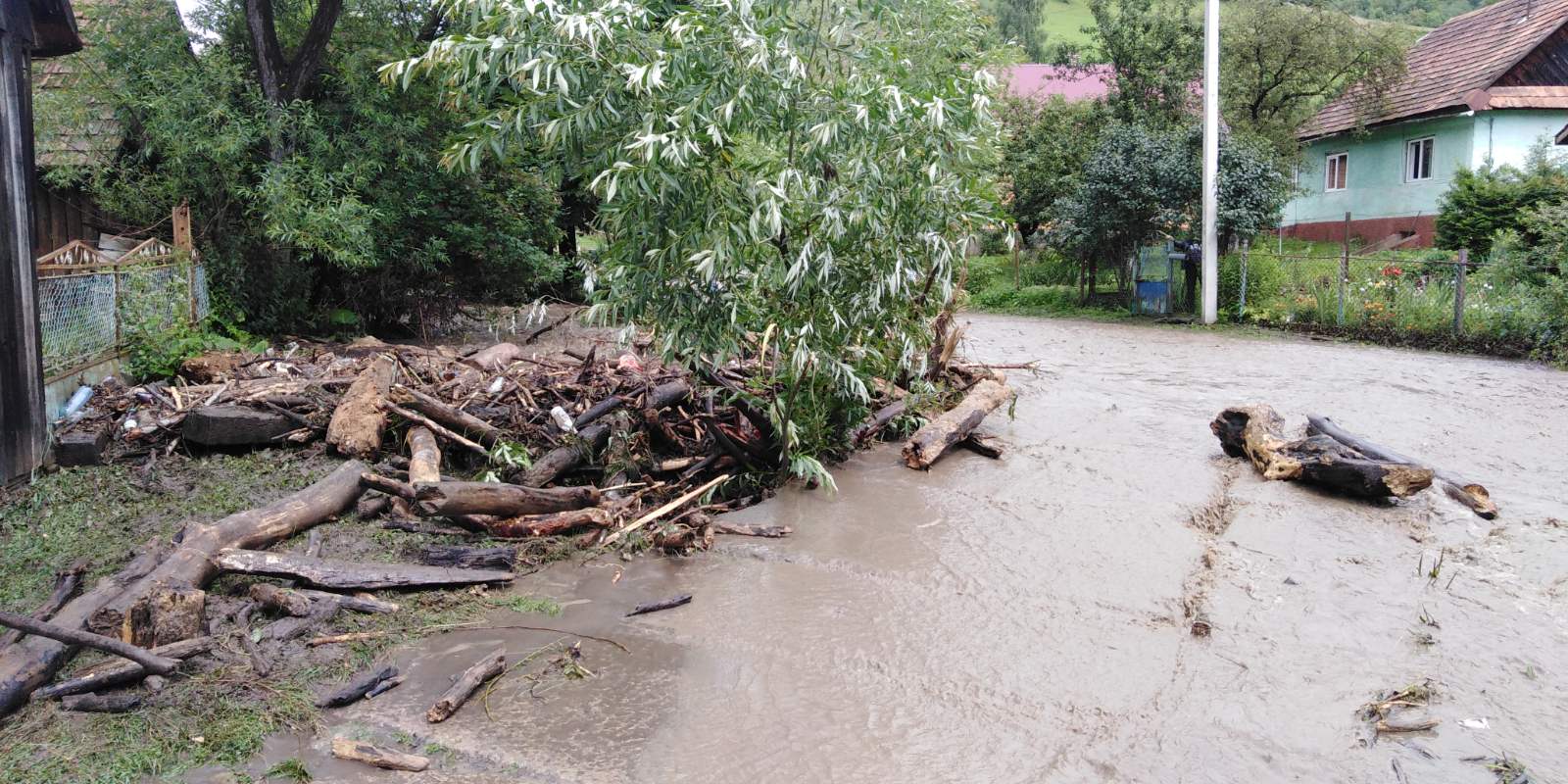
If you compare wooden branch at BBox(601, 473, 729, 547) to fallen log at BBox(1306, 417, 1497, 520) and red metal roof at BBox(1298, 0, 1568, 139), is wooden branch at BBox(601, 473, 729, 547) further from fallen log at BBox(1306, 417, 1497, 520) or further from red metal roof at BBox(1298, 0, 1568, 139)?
red metal roof at BBox(1298, 0, 1568, 139)

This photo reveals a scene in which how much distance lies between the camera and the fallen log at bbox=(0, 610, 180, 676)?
4519 millimetres

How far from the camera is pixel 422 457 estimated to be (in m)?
7.60

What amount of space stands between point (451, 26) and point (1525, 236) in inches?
802

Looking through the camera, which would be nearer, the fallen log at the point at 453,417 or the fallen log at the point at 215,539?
the fallen log at the point at 215,539

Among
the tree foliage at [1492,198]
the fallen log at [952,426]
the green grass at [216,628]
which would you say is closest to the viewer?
the green grass at [216,628]

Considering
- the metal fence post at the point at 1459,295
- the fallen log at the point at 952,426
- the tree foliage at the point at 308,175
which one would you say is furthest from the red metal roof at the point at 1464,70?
the tree foliage at the point at 308,175

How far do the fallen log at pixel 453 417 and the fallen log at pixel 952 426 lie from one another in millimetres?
3484

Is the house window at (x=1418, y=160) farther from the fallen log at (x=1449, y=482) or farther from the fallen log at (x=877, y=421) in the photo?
the fallen log at (x=877, y=421)

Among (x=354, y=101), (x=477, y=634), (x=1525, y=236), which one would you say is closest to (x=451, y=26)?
(x=354, y=101)

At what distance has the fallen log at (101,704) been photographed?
175 inches

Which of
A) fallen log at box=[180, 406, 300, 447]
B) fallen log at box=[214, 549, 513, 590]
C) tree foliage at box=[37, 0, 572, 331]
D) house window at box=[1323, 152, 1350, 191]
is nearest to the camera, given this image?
fallen log at box=[214, 549, 513, 590]

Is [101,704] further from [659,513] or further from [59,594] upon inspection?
[659,513]

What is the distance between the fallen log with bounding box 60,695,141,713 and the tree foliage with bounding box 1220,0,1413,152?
24530mm

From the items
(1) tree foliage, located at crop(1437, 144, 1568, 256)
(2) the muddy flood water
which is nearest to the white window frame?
(1) tree foliage, located at crop(1437, 144, 1568, 256)
